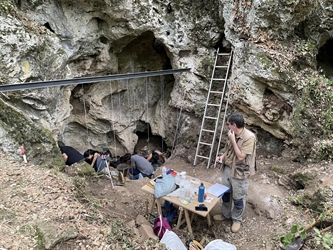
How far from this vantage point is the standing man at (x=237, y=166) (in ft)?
12.0

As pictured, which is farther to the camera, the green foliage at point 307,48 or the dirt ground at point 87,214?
the green foliage at point 307,48

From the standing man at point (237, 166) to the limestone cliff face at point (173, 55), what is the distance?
2.59 meters

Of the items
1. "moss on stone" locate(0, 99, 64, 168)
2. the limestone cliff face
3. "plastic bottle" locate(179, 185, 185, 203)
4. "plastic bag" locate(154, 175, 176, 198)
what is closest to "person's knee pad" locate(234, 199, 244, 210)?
"plastic bottle" locate(179, 185, 185, 203)

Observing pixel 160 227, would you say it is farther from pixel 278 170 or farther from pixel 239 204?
pixel 278 170

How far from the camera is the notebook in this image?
3885mm

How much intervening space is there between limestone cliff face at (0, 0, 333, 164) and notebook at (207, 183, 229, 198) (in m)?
2.74

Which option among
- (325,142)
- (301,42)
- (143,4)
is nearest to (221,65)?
(301,42)

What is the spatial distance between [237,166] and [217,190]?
54 cm

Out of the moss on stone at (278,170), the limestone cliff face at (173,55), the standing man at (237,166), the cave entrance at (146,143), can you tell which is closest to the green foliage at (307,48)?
the limestone cliff face at (173,55)

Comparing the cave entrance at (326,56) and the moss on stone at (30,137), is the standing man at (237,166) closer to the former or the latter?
the moss on stone at (30,137)

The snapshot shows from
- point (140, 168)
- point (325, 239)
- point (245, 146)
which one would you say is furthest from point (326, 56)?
point (325, 239)

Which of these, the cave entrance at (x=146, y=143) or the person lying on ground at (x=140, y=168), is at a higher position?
the person lying on ground at (x=140, y=168)

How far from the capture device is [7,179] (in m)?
3.38

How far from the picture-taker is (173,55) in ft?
24.1
